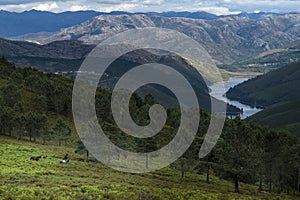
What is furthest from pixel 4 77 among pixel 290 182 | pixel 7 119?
pixel 290 182

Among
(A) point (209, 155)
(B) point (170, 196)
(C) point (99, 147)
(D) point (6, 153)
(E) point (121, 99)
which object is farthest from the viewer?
(E) point (121, 99)

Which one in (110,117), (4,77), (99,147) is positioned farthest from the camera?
(4,77)

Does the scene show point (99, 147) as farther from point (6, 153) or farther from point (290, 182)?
point (290, 182)

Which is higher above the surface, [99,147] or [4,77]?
[4,77]

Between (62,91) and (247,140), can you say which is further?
(62,91)

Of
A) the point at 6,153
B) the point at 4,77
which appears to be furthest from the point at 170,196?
the point at 4,77

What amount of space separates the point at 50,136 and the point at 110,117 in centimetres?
3344

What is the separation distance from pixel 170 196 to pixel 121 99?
417 feet

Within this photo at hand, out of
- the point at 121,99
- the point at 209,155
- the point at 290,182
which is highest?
the point at 121,99

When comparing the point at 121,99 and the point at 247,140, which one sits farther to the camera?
the point at 121,99

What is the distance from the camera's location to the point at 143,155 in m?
91.1

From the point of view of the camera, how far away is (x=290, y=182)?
314ft

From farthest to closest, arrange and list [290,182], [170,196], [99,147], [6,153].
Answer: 1. [290,182]
2. [99,147]
3. [6,153]
4. [170,196]

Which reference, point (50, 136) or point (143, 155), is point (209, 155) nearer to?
point (143, 155)
